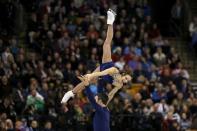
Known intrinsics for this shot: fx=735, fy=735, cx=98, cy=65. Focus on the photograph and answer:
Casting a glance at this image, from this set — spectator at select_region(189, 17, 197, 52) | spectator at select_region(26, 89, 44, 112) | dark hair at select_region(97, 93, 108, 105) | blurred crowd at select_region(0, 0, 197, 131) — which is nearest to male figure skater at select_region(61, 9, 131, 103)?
dark hair at select_region(97, 93, 108, 105)

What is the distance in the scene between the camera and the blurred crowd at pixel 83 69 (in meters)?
18.2

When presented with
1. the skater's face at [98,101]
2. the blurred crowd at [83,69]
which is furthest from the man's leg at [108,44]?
the blurred crowd at [83,69]

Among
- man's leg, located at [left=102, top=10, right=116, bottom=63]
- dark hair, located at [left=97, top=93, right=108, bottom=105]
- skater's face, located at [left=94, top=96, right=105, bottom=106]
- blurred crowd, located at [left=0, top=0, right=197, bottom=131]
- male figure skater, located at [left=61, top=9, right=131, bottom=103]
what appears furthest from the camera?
blurred crowd, located at [left=0, top=0, right=197, bottom=131]

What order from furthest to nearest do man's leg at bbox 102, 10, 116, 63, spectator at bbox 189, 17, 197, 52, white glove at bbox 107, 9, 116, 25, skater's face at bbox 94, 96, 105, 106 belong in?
1. spectator at bbox 189, 17, 197, 52
2. white glove at bbox 107, 9, 116, 25
3. man's leg at bbox 102, 10, 116, 63
4. skater's face at bbox 94, 96, 105, 106

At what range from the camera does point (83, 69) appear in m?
20.2

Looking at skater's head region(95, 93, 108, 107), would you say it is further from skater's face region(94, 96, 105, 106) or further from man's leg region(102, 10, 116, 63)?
man's leg region(102, 10, 116, 63)

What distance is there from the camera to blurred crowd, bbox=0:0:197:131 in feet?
59.8

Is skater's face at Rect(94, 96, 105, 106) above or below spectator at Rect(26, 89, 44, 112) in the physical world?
above

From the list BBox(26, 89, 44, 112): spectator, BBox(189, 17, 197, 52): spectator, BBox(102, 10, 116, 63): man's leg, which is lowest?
BBox(26, 89, 44, 112): spectator

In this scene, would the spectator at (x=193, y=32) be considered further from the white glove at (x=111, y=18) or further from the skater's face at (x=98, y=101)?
the skater's face at (x=98, y=101)

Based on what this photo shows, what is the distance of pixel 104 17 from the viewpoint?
22.6m

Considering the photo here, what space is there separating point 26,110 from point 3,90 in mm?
764

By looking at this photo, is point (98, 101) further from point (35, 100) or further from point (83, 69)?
point (83, 69)

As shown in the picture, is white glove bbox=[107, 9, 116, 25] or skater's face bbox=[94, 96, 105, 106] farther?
white glove bbox=[107, 9, 116, 25]
